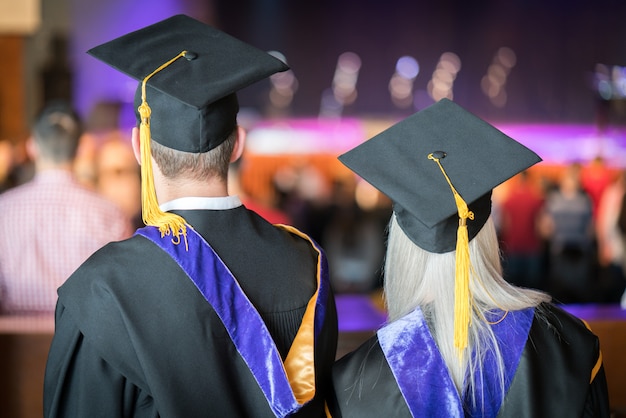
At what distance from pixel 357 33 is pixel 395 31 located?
1010 millimetres

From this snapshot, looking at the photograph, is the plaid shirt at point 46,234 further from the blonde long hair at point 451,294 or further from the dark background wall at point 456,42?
the dark background wall at point 456,42

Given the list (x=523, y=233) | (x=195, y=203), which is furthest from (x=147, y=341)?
(x=523, y=233)

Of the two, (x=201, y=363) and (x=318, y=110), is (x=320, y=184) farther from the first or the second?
(x=318, y=110)

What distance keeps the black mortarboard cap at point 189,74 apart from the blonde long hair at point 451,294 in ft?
1.72

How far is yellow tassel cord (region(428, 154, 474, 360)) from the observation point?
1.82 meters

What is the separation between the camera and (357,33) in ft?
71.6

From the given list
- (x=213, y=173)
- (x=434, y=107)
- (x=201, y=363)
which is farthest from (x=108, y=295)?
(x=434, y=107)

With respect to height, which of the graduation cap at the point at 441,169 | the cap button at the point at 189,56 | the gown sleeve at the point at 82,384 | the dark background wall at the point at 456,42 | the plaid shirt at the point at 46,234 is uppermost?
the cap button at the point at 189,56

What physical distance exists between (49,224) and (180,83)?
1562 millimetres

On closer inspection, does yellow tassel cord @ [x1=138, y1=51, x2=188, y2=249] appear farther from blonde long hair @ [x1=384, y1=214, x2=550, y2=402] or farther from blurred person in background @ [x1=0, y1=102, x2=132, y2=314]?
blurred person in background @ [x1=0, y1=102, x2=132, y2=314]

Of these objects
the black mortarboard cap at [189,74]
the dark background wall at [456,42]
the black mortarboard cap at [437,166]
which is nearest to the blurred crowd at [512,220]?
the black mortarboard cap at [189,74]

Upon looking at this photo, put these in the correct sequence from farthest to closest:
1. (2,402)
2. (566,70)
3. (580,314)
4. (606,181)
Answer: (566,70) < (606,181) < (580,314) < (2,402)

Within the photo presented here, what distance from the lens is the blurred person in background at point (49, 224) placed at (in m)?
3.29

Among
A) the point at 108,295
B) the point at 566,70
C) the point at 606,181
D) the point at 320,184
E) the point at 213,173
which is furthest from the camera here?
the point at 566,70
